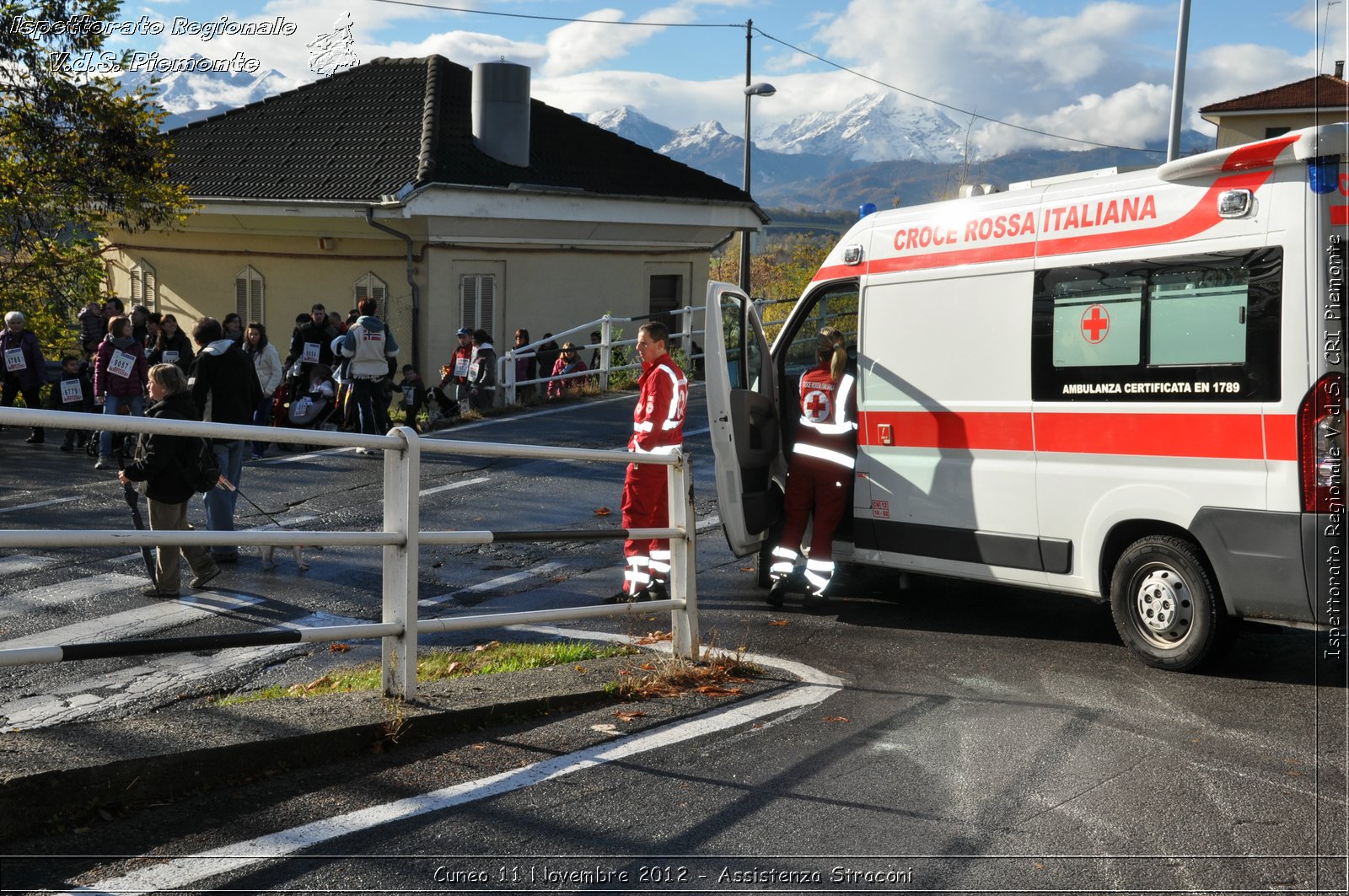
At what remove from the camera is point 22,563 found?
912 cm

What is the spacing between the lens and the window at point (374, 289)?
73.9 feet

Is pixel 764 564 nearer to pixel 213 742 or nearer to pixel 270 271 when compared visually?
pixel 213 742

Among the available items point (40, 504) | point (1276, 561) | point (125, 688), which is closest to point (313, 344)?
point (40, 504)

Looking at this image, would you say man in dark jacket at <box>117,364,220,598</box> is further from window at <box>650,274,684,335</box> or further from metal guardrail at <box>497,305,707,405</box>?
window at <box>650,274,684,335</box>

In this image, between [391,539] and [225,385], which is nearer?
[391,539]

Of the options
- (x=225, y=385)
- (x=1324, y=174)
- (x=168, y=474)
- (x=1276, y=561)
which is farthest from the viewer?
(x=225, y=385)

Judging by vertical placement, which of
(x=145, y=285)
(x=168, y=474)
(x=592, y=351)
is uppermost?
(x=145, y=285)

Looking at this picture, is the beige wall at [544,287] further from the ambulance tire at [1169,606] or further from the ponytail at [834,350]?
the ambulance tire at [1169,606]

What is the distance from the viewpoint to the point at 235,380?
1008 cm

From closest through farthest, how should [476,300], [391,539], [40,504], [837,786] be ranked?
[837,786]
[391,539]
[40,504]
[476,300]

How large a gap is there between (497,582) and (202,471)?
2.14m

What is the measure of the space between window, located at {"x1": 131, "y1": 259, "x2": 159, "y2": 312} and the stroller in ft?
33.5

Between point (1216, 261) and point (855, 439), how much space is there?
2672 mm

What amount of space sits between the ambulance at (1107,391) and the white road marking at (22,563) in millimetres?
4848
